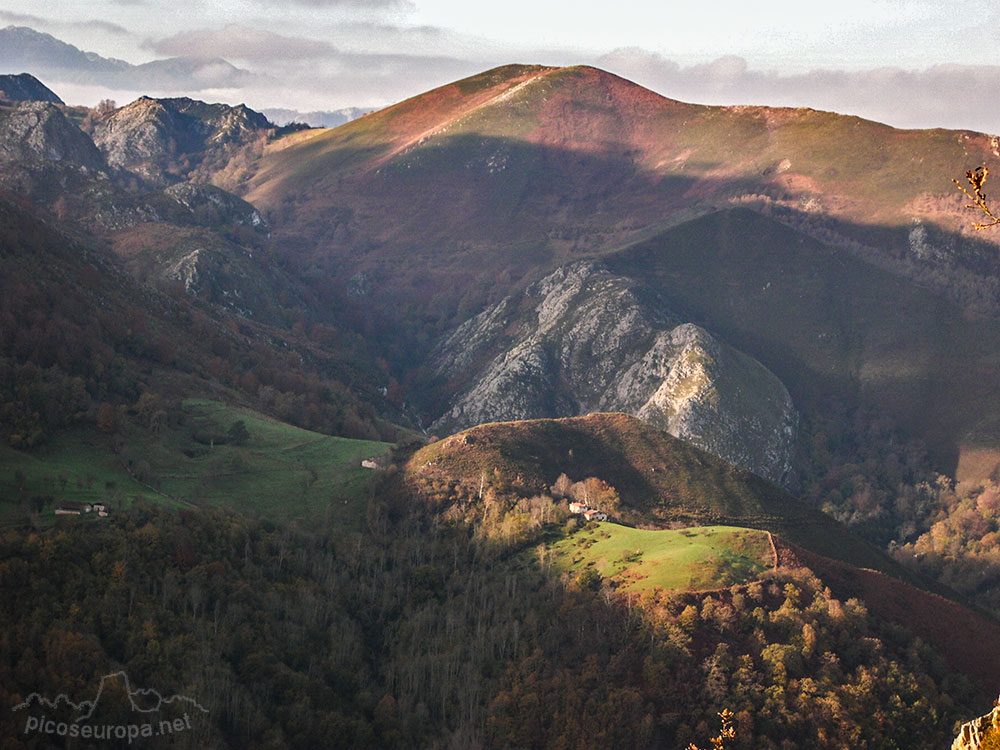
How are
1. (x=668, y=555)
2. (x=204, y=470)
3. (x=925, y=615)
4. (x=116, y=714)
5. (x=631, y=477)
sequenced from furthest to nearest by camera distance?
(x=631, y=477) < (x=204, y=470) < (x=668, y=555) < (x=925, y=615) < (x=116, y=714)

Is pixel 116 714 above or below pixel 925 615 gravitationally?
above

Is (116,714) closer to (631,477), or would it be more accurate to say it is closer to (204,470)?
(204,470)

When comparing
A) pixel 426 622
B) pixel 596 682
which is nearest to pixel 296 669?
pixel 426 622

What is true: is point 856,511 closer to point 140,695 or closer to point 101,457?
point 101,457

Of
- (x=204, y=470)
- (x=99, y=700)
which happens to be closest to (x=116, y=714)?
(x=99, y=700)

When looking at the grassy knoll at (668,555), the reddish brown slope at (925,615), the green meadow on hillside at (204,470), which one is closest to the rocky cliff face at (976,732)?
the grassy knoll at (668,555)

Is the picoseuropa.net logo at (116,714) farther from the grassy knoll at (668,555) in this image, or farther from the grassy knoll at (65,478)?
the grassy knoll at (668,555)

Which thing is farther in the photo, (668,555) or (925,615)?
(668,555)

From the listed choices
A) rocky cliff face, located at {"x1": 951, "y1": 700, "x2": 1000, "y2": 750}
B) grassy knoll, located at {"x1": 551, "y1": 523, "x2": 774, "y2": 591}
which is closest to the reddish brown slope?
grassy knoll, located at {"x1": 551, "y1": 523, "x2": 774, "y2": 591}
